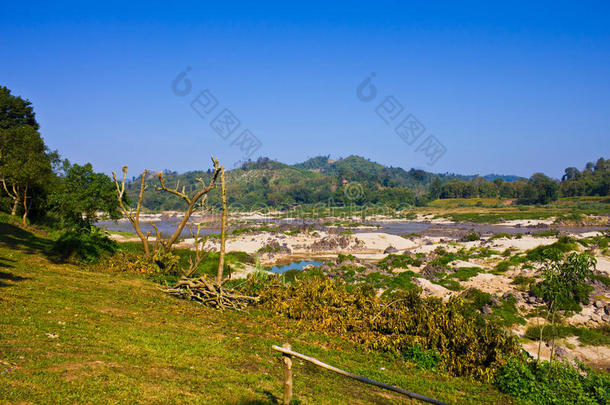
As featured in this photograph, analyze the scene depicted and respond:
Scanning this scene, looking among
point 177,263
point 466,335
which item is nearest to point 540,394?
point 466,335

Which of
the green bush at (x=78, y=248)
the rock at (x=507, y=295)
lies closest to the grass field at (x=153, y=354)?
the green bush at (x=78, y=248)

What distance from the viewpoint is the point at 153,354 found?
7527mm

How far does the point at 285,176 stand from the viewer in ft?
631

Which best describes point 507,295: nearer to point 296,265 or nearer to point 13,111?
point 296,265

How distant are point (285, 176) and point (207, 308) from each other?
180m

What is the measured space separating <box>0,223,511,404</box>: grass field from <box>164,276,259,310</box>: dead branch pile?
634 millimetres

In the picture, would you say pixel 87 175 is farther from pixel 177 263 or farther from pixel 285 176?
pixel 285 176

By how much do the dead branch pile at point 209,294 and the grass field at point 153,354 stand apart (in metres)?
0.63

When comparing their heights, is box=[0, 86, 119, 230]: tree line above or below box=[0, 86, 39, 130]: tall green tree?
below

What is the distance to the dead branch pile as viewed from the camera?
43.9 feet

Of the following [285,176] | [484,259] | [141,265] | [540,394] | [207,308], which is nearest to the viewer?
[540,394]

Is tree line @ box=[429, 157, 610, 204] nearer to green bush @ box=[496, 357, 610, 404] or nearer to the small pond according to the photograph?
the small pond

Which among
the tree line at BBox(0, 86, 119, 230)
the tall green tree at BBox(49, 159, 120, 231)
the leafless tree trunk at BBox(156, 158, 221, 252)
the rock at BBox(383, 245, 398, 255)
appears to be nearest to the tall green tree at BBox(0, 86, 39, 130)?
the tree line at BBox(0, 86, 119, 230)

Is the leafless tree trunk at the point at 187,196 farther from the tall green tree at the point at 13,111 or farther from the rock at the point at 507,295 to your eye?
the tall green tree at the point at 13,111
